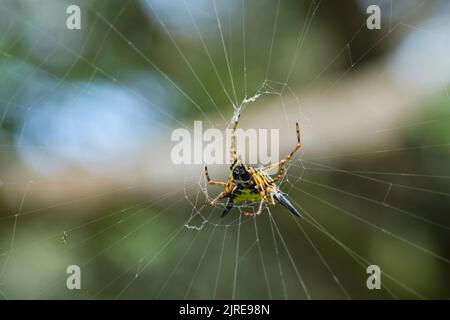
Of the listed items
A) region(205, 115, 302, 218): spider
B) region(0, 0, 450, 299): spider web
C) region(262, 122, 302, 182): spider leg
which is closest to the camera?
region(205, 115, 302, 218): spider

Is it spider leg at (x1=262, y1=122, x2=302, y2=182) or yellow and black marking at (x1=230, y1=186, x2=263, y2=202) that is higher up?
spider leg at (x1=262, y1=122, x2=302, y2=182)

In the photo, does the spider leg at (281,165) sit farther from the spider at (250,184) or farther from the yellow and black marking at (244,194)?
the yellow and black marking at (244,194)

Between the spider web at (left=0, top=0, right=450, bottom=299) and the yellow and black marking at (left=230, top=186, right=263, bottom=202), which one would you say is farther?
the spider web at (left=0, top=0, right=450, bottom=299)

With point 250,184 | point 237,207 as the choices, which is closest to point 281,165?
point 250,184

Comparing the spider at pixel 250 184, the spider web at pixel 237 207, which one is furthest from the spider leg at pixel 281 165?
the spider web at pixel 237 207

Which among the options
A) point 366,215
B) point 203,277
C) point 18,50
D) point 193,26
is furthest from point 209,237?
point 18,50

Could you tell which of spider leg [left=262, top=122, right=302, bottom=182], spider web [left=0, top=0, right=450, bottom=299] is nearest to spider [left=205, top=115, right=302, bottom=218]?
spider leg [left=262, top=122, right=302, bottom=182]

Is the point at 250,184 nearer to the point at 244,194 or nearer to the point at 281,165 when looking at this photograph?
the point at 244,194

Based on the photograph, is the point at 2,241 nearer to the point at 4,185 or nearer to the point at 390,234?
the point at 4,185

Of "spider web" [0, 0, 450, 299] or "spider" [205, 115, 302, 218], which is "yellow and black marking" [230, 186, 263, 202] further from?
"spider web" [0, 0, 450, 299]
